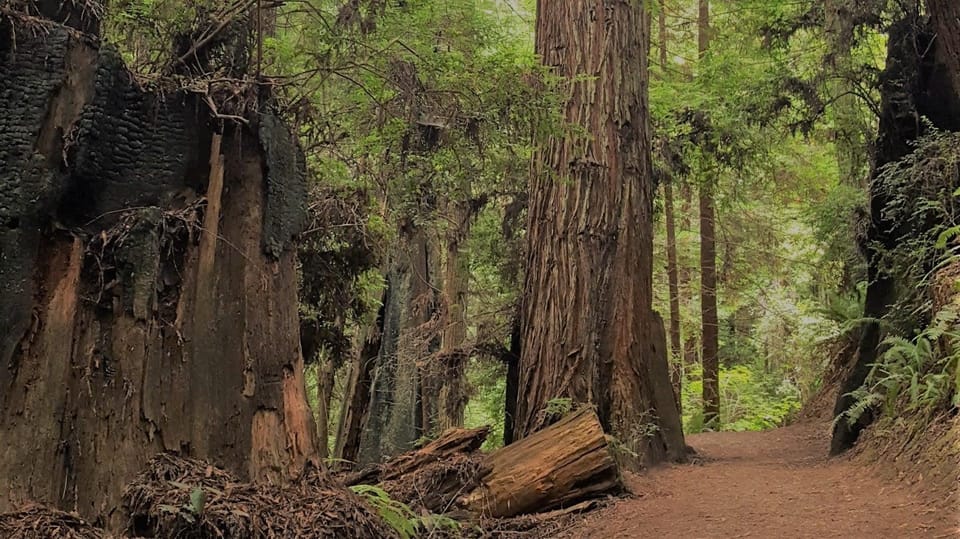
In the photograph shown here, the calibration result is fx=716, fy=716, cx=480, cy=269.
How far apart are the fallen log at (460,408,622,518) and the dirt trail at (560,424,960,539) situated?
285mm

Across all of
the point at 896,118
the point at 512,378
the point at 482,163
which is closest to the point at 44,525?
the point at 482,163

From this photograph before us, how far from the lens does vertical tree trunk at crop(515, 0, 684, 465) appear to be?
7789 mm

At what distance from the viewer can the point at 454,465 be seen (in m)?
6.29

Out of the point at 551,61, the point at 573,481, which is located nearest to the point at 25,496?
the point at 573,481

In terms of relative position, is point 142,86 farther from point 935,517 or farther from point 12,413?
point 935,517

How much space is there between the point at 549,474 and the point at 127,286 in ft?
12.3

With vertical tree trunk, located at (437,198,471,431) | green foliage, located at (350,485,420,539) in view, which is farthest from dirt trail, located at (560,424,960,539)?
vertical tree trunk, located at (437,198,471,431)

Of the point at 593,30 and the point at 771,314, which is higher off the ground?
the point at 593,30

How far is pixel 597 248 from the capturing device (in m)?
8.01

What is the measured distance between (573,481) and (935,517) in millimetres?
2713

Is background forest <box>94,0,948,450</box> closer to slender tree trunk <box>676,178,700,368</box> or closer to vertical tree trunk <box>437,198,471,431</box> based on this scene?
vertical tree trunk <box>437,198,471,431</box>

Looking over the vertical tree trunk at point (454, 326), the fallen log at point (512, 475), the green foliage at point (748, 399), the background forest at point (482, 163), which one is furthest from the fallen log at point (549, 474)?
the green foliage at point (748, 399)

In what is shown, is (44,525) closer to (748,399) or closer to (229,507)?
(229,507)

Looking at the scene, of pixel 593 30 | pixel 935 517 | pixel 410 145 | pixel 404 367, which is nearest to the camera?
pixel 935 517
